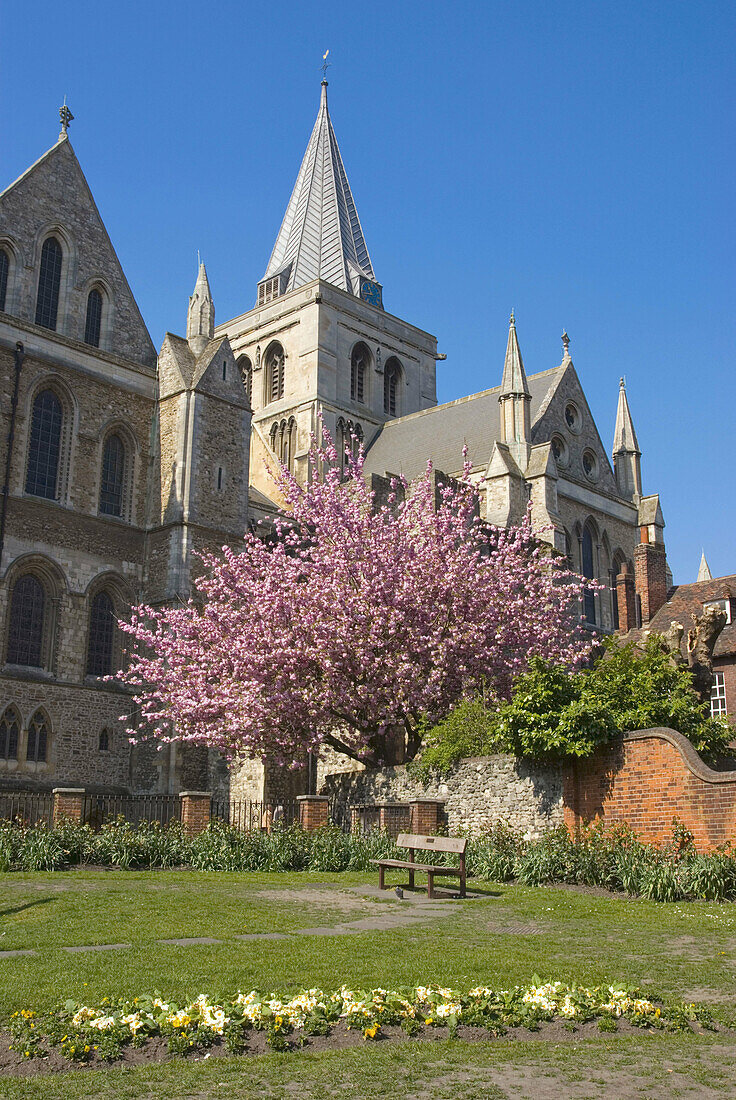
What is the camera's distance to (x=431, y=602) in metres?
25.1

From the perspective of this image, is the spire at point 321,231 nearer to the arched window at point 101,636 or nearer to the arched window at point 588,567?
the arched window at point 588,567

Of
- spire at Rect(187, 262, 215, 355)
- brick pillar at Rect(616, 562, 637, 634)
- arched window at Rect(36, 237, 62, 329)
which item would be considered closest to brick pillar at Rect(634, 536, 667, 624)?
brick pillar at Rect(616, 562, 637, 634)

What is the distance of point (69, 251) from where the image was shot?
31.2 m

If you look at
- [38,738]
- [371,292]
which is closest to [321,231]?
[371,292]

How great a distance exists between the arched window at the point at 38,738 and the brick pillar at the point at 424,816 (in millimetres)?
11674

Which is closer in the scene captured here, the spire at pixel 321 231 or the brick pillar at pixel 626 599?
the brick pillar at pixel 626 599

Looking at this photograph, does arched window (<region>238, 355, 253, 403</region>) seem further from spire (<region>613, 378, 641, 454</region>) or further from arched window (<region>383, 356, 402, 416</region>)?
spire (<region>613, 378, 641, 454</region>)

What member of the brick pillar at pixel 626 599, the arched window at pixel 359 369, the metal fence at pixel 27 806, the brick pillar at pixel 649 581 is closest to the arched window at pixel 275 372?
the arched window at pixel 359 369

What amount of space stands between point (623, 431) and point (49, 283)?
31125 mm

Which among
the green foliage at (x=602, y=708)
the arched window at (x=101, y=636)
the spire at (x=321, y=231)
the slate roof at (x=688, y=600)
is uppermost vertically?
the spire at (x=321, y=231)

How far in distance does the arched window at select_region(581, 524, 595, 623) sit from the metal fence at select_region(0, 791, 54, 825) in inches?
1172

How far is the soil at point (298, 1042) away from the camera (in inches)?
249

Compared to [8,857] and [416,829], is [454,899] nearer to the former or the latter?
[416,829]

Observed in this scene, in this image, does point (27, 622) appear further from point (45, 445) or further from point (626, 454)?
point (626, 454)
